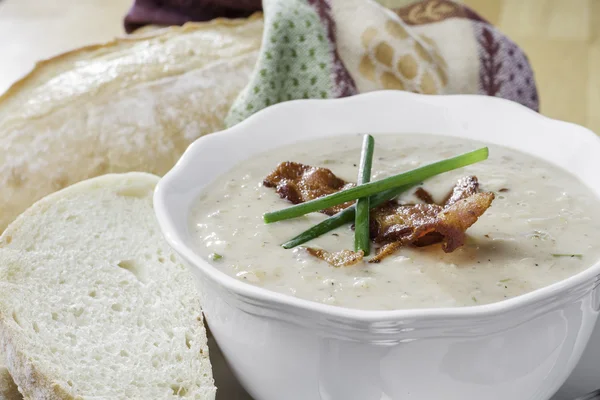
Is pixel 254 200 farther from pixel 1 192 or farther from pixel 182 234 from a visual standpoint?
pixel 1 192

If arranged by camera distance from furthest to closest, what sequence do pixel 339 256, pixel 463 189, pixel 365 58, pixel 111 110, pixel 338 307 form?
pixel 365 58 → pixel 111 110 → pixel 463 189 → pixel 339 256 → pixel 338 307

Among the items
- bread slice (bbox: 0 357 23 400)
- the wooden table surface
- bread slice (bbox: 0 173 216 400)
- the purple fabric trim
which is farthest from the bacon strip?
the wooden table surface

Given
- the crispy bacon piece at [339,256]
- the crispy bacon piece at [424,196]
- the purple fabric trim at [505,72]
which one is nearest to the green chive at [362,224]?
the crispy bacon piece at [339,256]

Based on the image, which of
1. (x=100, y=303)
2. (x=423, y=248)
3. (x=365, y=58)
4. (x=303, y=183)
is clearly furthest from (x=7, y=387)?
(x=365, y=58)

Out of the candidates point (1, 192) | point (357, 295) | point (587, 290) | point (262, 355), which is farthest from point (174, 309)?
point (587, 290)

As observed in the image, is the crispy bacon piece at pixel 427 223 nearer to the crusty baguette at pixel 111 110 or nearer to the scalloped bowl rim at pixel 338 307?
the scalloped bowl rim at pixel 338 307

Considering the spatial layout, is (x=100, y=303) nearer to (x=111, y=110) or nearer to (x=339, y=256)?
(x=339, y=256)
